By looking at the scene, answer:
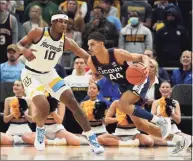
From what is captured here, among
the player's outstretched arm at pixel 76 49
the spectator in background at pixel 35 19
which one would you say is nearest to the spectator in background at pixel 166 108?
the player's outstretched arm at pixel 76 49

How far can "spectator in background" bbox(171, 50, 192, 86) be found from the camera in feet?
46.0

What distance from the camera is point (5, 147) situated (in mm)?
12297

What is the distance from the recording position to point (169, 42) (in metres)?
→ 15.2

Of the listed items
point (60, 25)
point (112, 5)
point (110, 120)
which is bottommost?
point (110, 120)

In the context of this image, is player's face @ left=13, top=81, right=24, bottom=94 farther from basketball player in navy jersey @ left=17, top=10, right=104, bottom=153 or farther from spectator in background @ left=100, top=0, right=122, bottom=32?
spectator in background @ left=100, top=0, right=122, bottom=32

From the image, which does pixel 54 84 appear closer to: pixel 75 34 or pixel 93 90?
pixel 93 90

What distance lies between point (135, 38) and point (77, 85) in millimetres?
2035

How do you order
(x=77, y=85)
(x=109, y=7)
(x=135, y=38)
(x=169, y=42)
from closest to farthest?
(x=77, y=85) → (x=135, y=38) → (x=169, y=42) → (x=109, y=7)

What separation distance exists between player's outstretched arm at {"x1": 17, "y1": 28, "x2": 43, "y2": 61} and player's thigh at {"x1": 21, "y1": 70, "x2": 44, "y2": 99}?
0.47m

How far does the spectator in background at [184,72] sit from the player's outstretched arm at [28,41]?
413cm

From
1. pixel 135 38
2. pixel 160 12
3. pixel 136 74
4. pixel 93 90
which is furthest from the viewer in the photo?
pixel 160 12

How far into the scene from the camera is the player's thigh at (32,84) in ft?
35.2

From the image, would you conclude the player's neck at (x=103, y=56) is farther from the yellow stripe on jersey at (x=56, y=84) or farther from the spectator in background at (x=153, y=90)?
the spectator in background at (x=153, y=90)

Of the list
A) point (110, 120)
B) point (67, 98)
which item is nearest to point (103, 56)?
point (67, 98)
